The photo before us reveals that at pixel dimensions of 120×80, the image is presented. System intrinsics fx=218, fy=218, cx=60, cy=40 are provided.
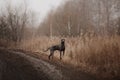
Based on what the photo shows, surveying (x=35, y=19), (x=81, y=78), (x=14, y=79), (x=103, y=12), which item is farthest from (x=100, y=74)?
(x=35, y=19)

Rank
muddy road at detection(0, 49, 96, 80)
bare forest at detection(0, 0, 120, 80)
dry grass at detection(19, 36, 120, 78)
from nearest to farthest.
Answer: muddy road at detection(0, 49, 96, 80) < dry grass at detection(19, 36, 120, 78) < bare forest at detection(0, 0, 120, 80)

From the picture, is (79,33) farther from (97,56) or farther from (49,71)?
(49,71)

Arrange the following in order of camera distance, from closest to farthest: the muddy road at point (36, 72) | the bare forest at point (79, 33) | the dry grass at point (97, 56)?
the muddy road at point (36, 72) → the dry grass at point (97, 56) → the bare forest at point (79, 33)

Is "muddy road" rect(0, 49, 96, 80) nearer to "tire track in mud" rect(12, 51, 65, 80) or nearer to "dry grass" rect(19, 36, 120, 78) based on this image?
"tire track in mud" rect(12, 51, 65, 80)

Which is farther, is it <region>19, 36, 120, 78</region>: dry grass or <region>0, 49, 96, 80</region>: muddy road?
<region>19, 36, 120, 78</region>: dry grass

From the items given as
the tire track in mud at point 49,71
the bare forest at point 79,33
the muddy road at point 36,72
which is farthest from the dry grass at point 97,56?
the tire track in mud at point 49,71

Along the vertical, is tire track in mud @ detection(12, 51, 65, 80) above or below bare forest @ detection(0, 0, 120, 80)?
below

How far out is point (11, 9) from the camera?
32438mm

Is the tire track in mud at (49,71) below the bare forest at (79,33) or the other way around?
below

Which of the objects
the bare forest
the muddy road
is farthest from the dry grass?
the muddy road

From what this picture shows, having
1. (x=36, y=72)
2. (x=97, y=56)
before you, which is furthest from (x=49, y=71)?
(x=97, y=56)

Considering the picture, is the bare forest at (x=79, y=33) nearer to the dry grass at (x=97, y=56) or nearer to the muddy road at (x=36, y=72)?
the dry grass at (x=97, y=56)

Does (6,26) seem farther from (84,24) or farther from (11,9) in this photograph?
(84,24)

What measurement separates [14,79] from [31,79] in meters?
0.59
